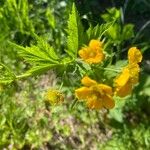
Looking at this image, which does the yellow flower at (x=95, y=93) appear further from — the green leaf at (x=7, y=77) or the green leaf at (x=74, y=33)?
the green leaf at (x=7, y=77)

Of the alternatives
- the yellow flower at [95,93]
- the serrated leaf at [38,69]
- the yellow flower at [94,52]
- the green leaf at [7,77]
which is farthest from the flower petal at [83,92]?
the green leaf at [7,77]

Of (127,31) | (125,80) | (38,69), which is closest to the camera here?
(125,80)

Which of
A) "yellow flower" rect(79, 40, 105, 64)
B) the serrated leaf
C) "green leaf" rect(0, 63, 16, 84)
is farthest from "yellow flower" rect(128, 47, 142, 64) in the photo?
"green leaf" rect(0, 63, 16, 84)

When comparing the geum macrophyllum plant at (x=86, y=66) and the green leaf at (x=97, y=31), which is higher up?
the green leaf at (x=97, y=31)

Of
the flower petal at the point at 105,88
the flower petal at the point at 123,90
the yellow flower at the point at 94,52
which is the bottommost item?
the flower petal at the point at 123,90

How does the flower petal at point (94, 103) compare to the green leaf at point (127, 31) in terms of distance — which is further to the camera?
the green leaf at point (127, 31)

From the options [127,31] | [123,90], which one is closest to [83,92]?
[123,90]

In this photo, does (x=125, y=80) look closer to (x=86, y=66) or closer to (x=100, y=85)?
(x=100, y=85)

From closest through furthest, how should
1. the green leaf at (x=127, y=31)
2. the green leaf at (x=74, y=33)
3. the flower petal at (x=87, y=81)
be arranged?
the flower petal at (x=87, y=81)
the green leaf at (x=74, y=33)
the green leaf at (x=127, y=31)
